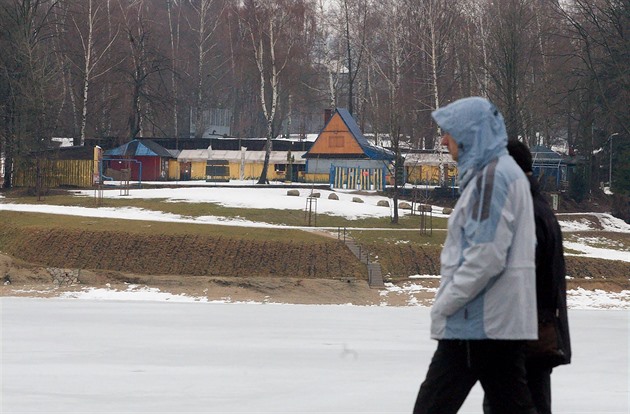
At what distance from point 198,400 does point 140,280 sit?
55.0 ft

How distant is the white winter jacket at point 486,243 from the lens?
13.5 feet

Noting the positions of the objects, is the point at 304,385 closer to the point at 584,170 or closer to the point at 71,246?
the point at 71,246

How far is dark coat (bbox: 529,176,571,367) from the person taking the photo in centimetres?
457

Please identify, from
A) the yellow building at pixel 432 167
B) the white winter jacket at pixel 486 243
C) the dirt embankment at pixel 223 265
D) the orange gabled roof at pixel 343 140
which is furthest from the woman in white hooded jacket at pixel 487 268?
the orange gabled roof at pixel 343 140

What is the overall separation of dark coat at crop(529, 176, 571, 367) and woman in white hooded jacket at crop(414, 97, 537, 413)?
0.33 metres

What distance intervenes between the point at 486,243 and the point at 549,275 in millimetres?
637

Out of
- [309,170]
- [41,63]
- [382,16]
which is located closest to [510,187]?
[41,63]

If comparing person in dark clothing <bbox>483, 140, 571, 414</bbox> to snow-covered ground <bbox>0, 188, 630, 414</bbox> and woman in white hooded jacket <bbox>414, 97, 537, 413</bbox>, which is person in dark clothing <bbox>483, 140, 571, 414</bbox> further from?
snow-covered ground <bbox>0, 188, 630, 414</bbox>

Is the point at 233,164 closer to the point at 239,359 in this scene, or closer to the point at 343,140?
the point at 343,140

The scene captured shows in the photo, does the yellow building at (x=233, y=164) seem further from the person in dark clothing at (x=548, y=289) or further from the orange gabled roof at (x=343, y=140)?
the person in dark clothing at (x=548, y=289)

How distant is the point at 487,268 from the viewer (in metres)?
4.10

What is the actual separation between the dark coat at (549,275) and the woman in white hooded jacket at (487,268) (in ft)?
1.09

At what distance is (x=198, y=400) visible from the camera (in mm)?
6238

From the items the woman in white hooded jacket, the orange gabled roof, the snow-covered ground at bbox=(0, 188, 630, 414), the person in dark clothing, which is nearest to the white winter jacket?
the woman in white hooded jacket
